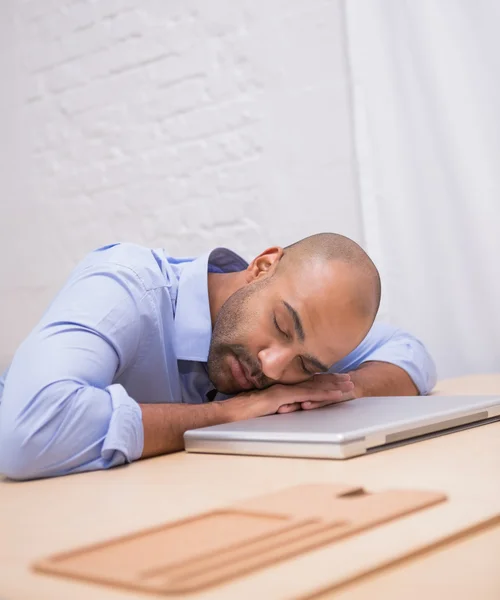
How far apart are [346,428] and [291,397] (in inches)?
12.9

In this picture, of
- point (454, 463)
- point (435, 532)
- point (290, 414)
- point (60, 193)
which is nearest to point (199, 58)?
point (60, 193)

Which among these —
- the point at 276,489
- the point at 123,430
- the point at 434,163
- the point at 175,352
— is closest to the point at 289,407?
the point at 175,352

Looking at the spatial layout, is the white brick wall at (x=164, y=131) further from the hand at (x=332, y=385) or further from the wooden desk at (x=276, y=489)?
the wooden desk at (x=276, y=489)

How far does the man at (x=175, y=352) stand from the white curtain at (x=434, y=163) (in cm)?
63

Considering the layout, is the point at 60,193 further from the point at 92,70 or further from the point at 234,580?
the point at 234,580

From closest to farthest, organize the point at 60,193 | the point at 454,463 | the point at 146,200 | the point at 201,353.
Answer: the point at 454,463 < the point at 201,353 < the point at 146,200 < the point at 60,193

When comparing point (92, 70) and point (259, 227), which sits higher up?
point (92, 70)

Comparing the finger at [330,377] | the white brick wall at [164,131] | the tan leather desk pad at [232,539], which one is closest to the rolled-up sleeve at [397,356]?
the finger at [330,377]

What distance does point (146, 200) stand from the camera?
10.1 feet

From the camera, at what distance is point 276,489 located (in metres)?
0.96

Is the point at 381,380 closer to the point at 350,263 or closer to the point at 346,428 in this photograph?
the point at 350,263

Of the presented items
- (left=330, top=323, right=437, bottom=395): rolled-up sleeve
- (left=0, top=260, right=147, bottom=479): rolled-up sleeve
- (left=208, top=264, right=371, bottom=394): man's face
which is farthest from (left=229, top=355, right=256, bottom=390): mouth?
(left=330, top=323, right=437, bottom=395): rolled-up sleeve

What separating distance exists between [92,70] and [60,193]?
486 mm

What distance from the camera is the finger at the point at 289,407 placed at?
1.51 m
